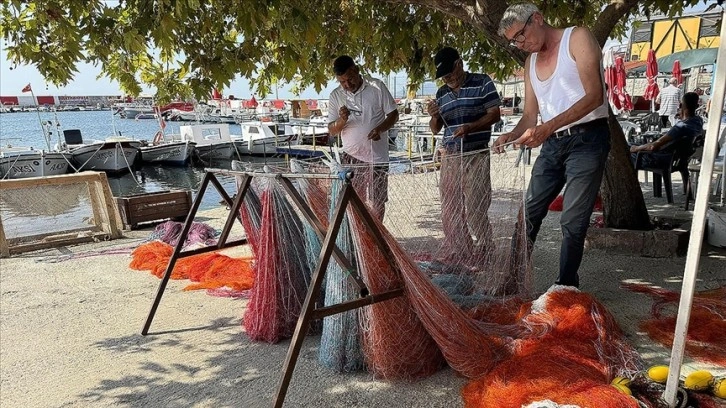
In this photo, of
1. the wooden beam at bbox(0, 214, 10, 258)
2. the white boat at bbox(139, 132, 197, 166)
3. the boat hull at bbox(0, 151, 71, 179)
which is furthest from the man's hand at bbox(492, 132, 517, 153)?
the white boat at bbox(139, 132, 197, 166)

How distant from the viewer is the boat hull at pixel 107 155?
79.4 feet

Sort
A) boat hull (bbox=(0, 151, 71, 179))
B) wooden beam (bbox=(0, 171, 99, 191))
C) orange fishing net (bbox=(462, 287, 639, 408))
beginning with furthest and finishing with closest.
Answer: boat hull (bbox=(0, 151, 71, 179)), wooden beam (bbox=(0, 171, 99, 191)), orange fishing net (bbox=(462, 287, 639, 408))

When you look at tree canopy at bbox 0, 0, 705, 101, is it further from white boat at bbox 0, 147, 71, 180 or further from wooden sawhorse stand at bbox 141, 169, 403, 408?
white boat at bbox 0, 147, 71, 180

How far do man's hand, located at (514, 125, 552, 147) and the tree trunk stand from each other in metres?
2.40

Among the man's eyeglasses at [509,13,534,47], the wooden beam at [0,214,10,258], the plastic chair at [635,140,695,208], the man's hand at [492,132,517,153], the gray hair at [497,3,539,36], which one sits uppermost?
the gray hair at [497,3,539,36]

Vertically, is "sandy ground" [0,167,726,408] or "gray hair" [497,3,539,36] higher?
"gray hair" [497,3,539,36]

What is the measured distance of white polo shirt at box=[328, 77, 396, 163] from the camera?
457cm

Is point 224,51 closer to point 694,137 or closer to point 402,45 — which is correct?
point 402,45

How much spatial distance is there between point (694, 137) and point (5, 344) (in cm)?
836

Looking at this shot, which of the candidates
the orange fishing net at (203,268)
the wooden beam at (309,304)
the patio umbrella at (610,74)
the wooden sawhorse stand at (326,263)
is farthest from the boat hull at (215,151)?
the wooden beam at (309,304)

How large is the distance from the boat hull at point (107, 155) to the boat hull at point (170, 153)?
69 cm

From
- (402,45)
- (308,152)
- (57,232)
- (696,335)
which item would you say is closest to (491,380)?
(696,335)

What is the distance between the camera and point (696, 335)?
3010 mm

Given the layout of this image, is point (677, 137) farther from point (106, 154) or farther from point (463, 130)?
point (106, 154)
